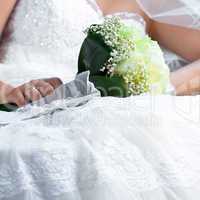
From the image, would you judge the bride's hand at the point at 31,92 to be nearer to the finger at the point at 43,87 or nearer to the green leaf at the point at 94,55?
the finger at the point at 43,87

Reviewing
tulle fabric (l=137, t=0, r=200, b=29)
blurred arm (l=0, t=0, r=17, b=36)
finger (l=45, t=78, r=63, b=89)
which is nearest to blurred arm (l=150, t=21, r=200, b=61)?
tulle fabric (l=137, t=0, r=200, b=29)

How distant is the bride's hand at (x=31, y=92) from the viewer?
4.12 ft

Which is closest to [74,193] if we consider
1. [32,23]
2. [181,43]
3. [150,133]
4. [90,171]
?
[90,171]

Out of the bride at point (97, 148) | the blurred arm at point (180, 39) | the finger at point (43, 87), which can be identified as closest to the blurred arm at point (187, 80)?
the blurred arm at point (180, 39)

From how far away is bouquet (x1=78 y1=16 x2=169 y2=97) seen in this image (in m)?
1.17

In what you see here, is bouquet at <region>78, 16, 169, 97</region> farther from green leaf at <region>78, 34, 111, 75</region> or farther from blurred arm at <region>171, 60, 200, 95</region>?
blurred arm at <region>171, 60, 200, 95</region>

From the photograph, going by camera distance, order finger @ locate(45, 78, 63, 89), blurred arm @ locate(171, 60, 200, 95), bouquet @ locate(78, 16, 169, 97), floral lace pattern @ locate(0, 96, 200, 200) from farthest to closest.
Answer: blurred arm @ locate(171, 60, 200, 95) < finger @ locate(45, 78, 63, 89) < bouquet @ locate(78, 16, 169, 97) < floral lace pattern @ locate(0, 96, 200, 200)

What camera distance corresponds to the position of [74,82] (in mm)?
1187

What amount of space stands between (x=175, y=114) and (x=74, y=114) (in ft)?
0.73

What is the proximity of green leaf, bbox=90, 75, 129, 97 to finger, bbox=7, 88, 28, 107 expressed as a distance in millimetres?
195

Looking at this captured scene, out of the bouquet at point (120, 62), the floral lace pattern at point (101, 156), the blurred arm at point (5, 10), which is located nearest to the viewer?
the floral lace pattern at point (101, 156)

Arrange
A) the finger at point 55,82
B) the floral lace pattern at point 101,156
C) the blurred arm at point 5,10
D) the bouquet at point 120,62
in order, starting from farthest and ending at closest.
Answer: the blurred arm at point 5,10 → the finger at point 55,82 → the bouquet at point 120,62 → the floral lace pattern at point 101,156

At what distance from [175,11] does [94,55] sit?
2.22 ft

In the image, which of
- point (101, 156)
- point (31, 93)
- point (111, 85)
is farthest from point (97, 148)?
point (31, 93)
